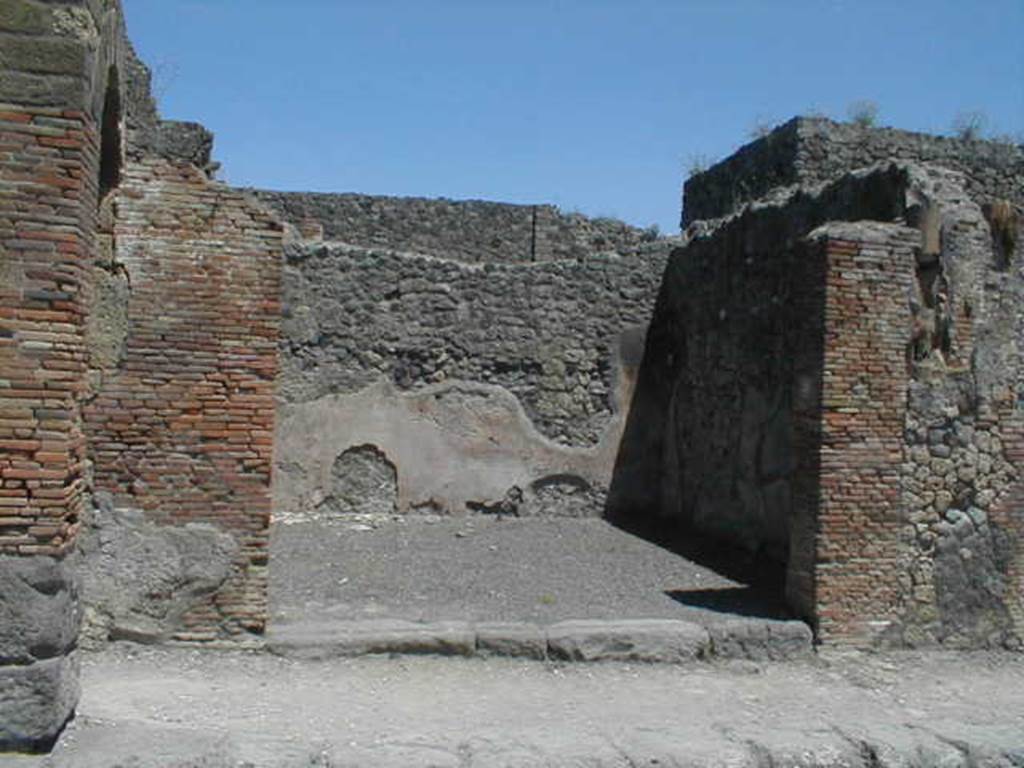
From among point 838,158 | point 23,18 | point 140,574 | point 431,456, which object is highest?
point 838,158

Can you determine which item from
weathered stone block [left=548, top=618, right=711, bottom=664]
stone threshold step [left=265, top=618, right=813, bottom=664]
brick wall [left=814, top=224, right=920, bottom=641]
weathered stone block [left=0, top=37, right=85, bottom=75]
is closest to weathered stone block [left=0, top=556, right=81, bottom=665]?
stone threshold step [left=265, top=618, right=813, bottom=664]

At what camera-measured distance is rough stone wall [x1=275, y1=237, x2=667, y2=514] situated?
9.49m

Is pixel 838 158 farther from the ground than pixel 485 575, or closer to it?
farther from the ground

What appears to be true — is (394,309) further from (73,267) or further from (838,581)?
(73,267)

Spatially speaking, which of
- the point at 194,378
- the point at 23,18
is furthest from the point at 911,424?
the point at 23,18

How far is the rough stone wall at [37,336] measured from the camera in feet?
13.2

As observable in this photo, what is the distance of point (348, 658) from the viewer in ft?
18.4

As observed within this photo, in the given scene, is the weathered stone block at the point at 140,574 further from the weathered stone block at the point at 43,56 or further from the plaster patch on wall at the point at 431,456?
the plaster patch on wall at the point at 431,456

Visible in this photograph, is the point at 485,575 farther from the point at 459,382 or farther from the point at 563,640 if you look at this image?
the point at 459,382

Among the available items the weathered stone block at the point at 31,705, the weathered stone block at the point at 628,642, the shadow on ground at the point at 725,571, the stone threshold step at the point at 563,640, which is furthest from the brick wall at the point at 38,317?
the shadow on ground at the point at 725,571

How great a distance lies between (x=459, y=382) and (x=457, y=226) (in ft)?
22.7

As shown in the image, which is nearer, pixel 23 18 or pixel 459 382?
pixel 23 18

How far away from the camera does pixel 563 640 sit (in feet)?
19.0

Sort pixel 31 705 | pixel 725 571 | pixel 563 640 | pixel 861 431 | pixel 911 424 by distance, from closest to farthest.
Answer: pixel 31 705
pixel 563 640
pixel 861 431
pixel 911 424
pixel 725 571
